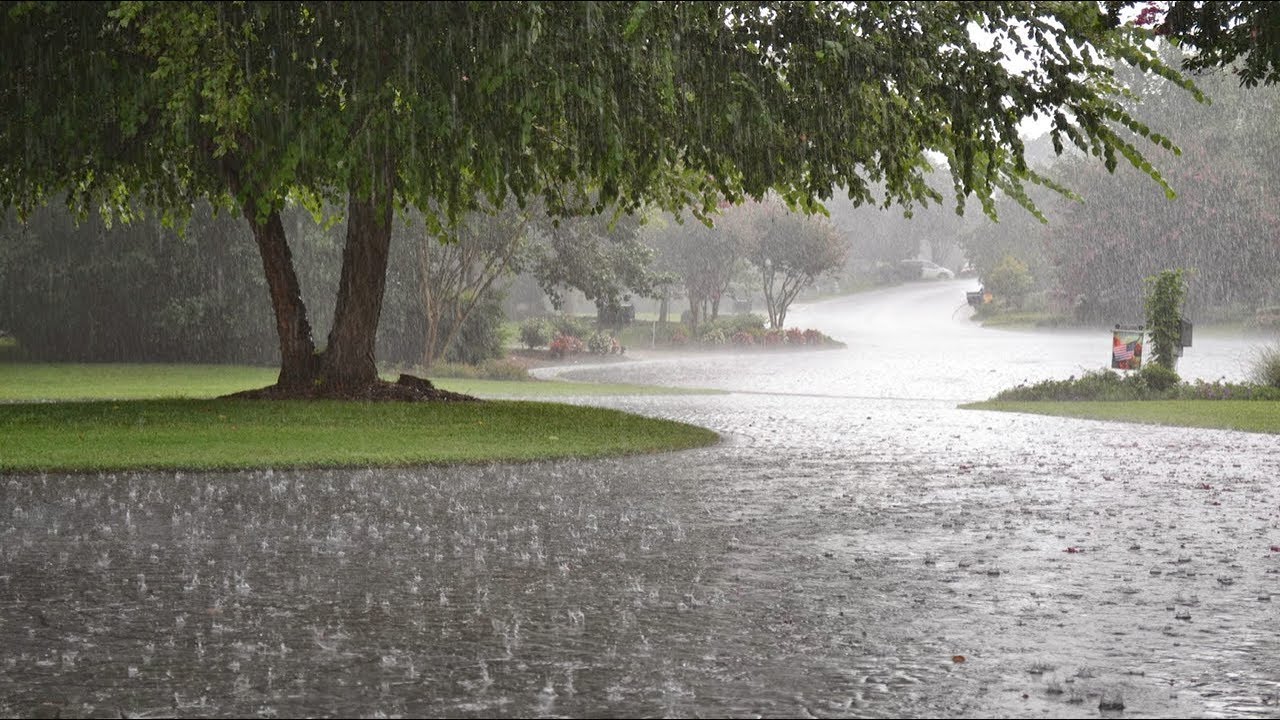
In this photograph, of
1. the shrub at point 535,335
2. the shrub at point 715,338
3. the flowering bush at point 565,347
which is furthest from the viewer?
the shrub at point 715,338

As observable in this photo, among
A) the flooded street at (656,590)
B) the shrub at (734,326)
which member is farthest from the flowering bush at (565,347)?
the flooded street at (656,590)

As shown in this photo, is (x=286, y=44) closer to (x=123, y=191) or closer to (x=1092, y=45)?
(x=1092, y=45)

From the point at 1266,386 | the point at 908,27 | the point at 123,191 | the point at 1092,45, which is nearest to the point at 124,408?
the point at 123,191

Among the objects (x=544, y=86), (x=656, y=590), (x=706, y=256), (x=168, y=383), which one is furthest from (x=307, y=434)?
(x=706, y=256)

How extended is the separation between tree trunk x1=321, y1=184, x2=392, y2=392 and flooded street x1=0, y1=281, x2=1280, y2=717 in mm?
7380

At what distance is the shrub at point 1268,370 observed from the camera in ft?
85.8

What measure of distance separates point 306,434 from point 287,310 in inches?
202

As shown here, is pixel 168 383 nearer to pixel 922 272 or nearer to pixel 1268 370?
pixel 1268 370

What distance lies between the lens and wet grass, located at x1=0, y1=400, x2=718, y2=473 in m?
13.9

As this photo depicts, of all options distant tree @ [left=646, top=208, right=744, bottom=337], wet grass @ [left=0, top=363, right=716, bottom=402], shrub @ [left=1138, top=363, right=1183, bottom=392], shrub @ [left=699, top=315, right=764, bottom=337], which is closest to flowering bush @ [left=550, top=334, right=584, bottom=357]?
shrub @ [left=699, top=315, right=764, bottom=337]

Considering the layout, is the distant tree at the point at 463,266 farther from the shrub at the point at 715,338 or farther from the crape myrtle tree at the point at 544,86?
the crape myrtle tree at the point at 544,86

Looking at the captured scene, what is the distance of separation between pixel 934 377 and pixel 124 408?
65.9 ft

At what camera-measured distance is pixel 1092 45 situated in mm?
13109

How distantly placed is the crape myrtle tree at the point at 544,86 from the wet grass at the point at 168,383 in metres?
10.4
